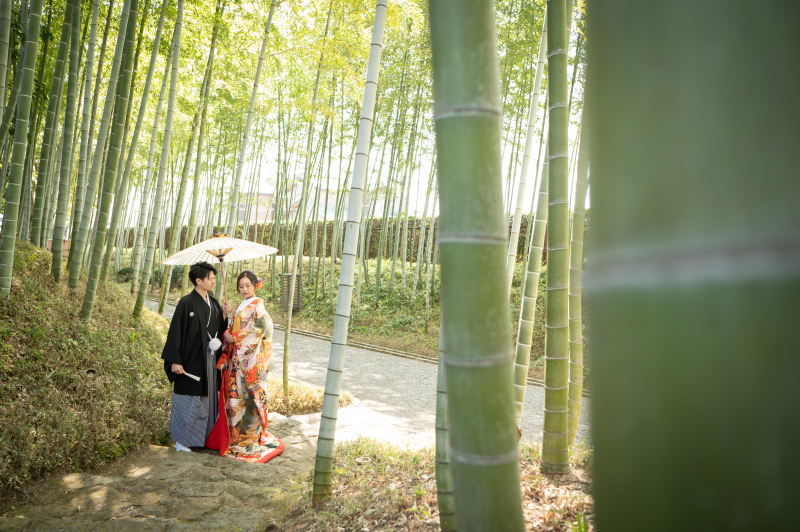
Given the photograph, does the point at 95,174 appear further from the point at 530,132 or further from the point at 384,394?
the point at 530,132

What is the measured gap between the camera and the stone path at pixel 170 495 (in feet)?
8.34

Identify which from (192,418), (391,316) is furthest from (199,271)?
(391,316)

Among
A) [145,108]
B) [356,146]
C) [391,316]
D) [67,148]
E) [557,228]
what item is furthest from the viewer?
[391,316]

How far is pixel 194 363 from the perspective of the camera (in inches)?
156

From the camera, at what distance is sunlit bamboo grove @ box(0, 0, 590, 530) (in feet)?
2.59

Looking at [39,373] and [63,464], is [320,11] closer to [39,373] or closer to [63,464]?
[39,373]

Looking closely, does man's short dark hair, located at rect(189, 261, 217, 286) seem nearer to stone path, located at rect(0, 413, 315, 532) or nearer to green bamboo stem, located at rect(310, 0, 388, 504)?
stone path, located at rect(0, 413, 315, 532)

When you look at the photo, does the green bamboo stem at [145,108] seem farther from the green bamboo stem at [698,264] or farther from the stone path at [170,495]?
the green bamboo stem at [698,264]

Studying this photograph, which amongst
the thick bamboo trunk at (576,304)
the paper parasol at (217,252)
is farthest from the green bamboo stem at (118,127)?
the thick bamboo trunk at (576,304)

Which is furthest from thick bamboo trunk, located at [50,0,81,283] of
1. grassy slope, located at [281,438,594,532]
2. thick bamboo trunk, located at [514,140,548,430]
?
thick bamboo trunk, located at [514,140,548,430]

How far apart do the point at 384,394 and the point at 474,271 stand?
5.64 meters

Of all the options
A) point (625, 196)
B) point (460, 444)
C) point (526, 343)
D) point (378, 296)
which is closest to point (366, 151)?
point (526, 343)

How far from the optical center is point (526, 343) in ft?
9.50

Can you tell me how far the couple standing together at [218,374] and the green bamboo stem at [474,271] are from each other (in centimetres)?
336
